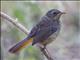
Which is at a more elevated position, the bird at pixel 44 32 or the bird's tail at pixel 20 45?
the bird at pixel 44 32

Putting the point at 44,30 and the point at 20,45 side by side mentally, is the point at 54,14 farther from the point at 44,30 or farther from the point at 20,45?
the point at 20,45

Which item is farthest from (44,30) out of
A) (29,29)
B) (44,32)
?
(29,29)

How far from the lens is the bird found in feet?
20.3

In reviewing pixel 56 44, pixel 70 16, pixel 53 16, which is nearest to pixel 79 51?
pixel 56 44

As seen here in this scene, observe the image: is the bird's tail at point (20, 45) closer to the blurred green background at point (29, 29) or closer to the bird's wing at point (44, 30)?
the bird's wing at point (44, 30)

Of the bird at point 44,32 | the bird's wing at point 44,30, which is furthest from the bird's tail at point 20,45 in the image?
the bird's wing at point 44,30

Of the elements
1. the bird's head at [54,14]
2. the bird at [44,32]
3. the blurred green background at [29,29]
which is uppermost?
the bird's head at [54,14]

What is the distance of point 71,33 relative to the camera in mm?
9602

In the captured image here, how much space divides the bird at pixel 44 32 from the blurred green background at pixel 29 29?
164 mm

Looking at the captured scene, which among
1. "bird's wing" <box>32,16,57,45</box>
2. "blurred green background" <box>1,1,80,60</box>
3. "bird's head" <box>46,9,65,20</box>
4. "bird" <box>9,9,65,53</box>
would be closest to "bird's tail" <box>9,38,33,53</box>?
"bird" <box>9,9,65,53</box>

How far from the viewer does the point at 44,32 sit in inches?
248

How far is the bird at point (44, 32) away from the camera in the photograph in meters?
6.18

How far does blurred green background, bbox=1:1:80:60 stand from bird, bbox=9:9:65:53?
16 centimetres

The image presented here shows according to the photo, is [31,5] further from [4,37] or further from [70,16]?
[70,16]
